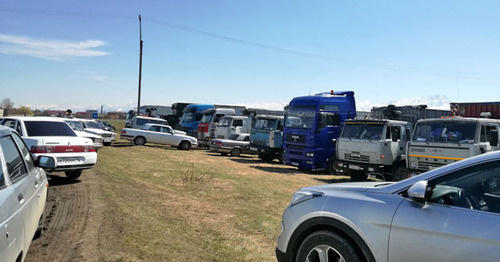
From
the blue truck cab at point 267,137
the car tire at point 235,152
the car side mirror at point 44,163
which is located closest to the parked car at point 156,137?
the car tire at point 235,152

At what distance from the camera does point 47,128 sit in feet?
29.7

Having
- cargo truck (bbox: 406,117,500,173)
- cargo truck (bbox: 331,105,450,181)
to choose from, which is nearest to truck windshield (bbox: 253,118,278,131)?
cargo truck (bbox: 331,105,450,181)

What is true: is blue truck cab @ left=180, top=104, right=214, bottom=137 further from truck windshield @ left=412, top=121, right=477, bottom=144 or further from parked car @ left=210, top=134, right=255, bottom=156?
truck windshield @ left=412, top=121, right=477, bottom=144

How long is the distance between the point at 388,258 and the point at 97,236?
4186mm

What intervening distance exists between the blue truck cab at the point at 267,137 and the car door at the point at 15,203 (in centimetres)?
1387

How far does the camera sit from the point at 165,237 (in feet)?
17.1

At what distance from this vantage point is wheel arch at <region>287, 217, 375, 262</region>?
9.50 ft

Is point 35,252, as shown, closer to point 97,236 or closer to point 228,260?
point 97,236

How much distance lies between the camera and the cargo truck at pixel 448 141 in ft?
30.7

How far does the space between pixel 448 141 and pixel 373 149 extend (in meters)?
2.38

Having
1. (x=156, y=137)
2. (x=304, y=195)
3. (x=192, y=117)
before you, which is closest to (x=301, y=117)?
(x=304, y=195)

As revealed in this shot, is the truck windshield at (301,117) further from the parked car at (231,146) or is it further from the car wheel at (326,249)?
the car wheel at (326,249)

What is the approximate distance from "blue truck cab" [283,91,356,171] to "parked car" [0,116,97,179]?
26.8 feet

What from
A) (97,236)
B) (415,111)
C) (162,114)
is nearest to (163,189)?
(97,236)
